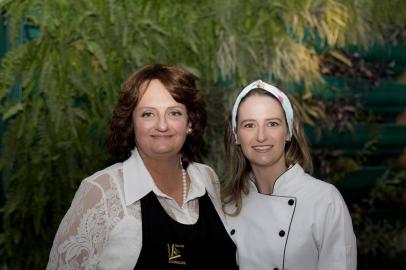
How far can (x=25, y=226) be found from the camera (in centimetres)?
354

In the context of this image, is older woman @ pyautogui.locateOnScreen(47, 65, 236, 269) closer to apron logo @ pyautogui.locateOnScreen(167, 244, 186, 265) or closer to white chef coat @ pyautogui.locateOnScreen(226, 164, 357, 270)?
Answer: apron logo @ pyautogui.locateOnScreen(167, 244, 186, 265)

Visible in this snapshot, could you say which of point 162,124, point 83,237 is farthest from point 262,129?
point 83,237

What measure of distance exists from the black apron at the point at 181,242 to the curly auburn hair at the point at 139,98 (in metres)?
0.27

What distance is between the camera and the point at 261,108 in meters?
2.33

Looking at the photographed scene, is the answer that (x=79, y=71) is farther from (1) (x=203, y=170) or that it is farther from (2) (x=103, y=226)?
(2) (x=103, y=226)

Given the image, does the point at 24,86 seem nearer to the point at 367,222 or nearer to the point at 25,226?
the point at 25,226

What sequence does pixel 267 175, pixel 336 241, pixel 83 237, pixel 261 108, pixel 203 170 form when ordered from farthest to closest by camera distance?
pixel 203 170
pixel 267 175
pixel 261 108
pixel 336 241
pixel 83 237

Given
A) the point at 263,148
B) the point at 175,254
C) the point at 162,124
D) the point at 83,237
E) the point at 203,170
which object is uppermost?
the point at 162,124

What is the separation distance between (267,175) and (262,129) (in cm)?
23

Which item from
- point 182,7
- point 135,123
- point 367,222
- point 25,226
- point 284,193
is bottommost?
point 367,222

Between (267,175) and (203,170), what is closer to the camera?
(267,175)

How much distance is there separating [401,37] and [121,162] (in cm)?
355

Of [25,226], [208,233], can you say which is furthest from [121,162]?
[25,226]

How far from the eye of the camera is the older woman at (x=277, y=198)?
223 cm
